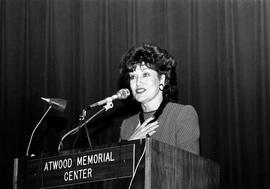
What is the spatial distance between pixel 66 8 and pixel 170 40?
3.21 feet

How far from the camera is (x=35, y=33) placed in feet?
15.7

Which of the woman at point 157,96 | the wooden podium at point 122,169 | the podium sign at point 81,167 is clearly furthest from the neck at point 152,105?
the podium sign at point 81,167

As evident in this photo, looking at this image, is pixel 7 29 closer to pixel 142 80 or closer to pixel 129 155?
pixel 142 80

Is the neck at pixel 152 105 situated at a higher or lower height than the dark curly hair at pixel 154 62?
lower

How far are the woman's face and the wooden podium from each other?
743 millimetres

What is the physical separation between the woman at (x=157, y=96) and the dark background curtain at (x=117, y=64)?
638 millimetres

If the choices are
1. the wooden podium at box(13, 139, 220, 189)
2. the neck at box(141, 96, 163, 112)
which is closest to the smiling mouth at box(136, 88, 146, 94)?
the neck at box(141, 96, 163, 112)

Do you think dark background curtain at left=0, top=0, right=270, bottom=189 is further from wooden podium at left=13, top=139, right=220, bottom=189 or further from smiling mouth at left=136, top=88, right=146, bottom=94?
wooden podium at left=13, top=139, right=220, bottom=189

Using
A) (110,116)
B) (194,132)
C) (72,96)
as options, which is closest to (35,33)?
(72,96)

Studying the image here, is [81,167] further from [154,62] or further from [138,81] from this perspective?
[154,62]

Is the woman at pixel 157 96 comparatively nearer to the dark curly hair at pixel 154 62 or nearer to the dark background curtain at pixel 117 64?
the dark curly hair at pixel 154 62

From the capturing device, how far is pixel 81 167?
8.48ft

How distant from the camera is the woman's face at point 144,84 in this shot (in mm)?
3410

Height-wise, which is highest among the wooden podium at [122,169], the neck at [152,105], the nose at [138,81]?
the nose at [138,81]
